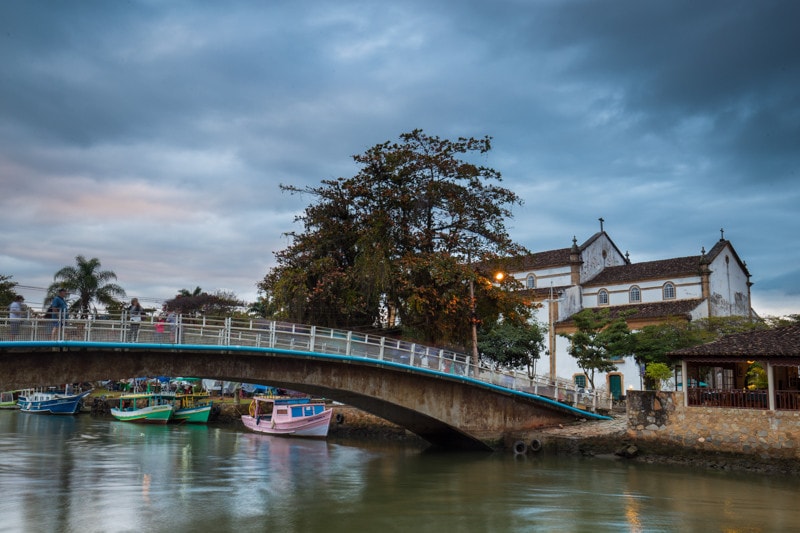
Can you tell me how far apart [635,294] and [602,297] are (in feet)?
9.17

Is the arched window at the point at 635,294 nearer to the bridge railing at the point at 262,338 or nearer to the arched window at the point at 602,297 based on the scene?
the arched window at the point at 602,297

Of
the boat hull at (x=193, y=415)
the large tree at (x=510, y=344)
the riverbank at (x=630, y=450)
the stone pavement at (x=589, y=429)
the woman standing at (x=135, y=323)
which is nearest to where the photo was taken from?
the woman standing at (x=135, y=323)

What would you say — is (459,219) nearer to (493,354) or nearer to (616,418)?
(616,418)

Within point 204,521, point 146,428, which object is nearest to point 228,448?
point 146,428

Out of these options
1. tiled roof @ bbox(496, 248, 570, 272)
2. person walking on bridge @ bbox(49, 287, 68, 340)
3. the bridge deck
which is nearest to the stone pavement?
the bridge deck

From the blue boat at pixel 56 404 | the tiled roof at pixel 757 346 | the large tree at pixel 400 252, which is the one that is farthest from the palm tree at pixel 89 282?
the tiled roof at pixel 757 346

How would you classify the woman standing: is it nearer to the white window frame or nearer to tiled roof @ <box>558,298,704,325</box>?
tiled roof @ <box>558,298,704,325</box>

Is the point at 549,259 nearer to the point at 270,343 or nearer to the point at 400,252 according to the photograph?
the point at 400,252

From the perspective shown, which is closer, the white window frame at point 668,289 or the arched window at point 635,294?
the white window frame at point 668,289

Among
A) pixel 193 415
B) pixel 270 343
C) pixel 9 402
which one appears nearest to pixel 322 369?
pixel 270 343

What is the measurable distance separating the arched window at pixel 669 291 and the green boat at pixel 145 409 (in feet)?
127

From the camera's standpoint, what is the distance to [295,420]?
136ft

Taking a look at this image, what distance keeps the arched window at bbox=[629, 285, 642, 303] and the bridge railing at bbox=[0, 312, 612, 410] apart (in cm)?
2105

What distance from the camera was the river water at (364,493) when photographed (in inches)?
707
